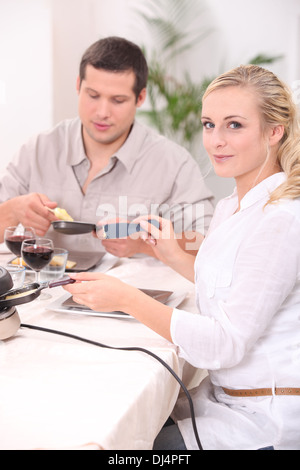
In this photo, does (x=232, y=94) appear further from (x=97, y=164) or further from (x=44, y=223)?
(x=97, y=164)

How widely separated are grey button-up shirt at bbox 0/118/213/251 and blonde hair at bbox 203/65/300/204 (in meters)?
1.00

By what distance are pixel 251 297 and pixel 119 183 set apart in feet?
4.30

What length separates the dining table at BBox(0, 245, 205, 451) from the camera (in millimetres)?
802

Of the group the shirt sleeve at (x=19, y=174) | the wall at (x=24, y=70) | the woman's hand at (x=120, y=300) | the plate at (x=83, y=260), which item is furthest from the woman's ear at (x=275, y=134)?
the wall at (x=24, y=70)

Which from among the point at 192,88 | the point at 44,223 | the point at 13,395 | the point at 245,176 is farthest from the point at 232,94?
the point at 192,88

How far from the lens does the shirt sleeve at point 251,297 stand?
39.4 inches

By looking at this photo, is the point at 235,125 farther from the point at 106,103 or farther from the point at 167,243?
the point at 106,103

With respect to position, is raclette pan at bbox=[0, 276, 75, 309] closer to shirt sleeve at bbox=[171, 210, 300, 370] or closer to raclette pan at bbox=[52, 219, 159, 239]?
shirt sleeve at bbox=[171, 210, 300, 370]

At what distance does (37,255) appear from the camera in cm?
140

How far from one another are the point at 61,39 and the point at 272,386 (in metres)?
3.38

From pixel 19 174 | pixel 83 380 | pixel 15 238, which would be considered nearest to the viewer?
pixel 83 380

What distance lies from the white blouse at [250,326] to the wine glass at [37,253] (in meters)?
0.48

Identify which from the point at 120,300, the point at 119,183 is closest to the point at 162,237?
the point at 120,300

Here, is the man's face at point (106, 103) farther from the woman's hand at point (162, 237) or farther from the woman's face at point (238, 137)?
the woman's face at point (238, 137)
